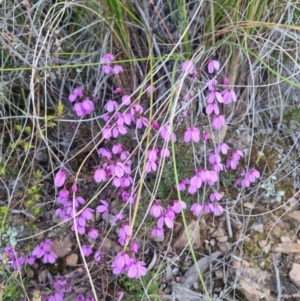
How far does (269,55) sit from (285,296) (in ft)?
2.54

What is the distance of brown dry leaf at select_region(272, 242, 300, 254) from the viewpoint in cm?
166

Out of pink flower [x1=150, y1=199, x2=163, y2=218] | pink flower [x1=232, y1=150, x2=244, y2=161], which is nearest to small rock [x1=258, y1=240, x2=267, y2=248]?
pink flower [x1=232, y1=150, x2=244, y2=161]

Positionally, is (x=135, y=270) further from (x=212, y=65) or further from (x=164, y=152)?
(x=212, y=65)

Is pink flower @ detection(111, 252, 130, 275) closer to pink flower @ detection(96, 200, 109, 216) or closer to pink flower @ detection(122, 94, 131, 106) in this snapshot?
pink flower @ detection(96, 200, 109, 216)

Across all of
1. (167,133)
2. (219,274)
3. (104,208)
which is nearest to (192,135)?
(167,133)

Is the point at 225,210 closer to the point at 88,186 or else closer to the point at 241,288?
the point at 241,288

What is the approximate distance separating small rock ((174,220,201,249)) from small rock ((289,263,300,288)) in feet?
0.97

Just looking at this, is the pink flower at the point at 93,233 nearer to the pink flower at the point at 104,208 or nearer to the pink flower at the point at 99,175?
the pink flower at the point at 104,208

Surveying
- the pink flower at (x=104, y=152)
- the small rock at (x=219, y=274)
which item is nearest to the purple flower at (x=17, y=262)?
the pink flower at (x=104, y=152)

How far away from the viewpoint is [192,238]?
5.47ft

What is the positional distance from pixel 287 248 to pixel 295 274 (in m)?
0.09

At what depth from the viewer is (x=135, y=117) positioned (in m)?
1.63

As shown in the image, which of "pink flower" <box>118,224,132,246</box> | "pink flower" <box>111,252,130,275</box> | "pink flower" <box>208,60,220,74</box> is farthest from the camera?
"pink flower" <box>208,60,220,74</box>

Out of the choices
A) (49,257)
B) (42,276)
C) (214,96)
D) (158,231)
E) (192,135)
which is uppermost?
(214,96)
